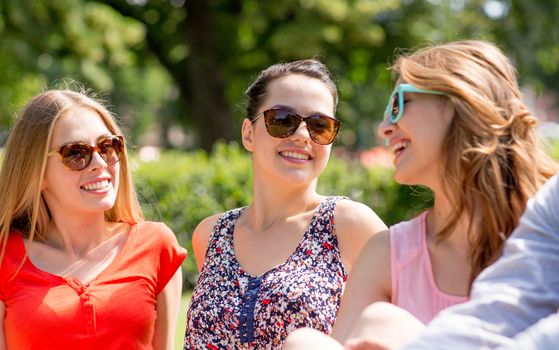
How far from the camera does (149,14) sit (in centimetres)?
2042

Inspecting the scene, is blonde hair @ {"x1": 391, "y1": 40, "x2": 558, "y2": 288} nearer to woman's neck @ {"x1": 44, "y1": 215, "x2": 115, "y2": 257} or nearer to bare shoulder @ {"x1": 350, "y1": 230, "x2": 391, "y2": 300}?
bare shoulder @ {"x1": 350, "y1": 230, "x2": 391, "y2": 300}

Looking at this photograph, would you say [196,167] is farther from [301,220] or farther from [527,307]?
[527,307]

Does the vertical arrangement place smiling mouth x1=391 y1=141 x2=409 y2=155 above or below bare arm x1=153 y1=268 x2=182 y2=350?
above

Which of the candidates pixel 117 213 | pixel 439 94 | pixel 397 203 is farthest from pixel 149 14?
pixel 439 94

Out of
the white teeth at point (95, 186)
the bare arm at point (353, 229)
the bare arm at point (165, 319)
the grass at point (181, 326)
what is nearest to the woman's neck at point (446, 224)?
the bare arm at point (353, 229)

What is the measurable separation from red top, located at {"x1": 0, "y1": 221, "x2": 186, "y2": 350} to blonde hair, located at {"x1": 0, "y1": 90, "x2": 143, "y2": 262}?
0.09 m

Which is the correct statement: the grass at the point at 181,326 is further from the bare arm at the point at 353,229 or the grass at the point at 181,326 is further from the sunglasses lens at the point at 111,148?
the bare arm at the point at 353,229

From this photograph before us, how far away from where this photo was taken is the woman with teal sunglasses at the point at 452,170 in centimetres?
267

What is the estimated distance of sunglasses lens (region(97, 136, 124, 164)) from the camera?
146 inches

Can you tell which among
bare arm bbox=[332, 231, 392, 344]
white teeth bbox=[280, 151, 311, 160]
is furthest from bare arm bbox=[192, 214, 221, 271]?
bare arm bbox=[332, 231, 392, 344]

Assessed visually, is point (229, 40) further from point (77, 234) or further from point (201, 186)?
point (77, 234)

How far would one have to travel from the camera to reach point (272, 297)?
335 cm

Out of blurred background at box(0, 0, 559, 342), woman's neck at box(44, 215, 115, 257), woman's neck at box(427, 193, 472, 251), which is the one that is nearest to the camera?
woman's neck at box(427, 193, 472, 251)

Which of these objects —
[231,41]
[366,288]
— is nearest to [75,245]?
[366,288]
